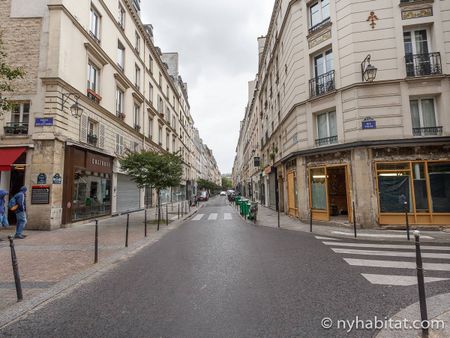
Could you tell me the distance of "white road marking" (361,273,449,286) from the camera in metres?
4.46

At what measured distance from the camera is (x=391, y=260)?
594cm

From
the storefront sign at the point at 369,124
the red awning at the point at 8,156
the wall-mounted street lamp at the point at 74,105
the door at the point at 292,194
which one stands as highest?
the wall-mounted street lamp at the point at 74,105

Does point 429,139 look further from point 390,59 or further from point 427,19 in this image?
point 427,19

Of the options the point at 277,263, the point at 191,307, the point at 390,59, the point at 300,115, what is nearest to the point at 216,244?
the point at 277,263

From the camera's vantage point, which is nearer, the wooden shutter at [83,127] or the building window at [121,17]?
the wooden shutter at [83,127]

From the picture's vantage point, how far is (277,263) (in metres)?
5.77

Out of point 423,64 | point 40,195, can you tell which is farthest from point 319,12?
point 40,195

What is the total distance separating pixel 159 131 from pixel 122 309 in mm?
26553

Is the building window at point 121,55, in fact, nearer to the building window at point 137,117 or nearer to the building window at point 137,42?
the building window at point 137,42

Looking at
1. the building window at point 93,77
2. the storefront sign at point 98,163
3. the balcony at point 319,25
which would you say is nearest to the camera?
the balcony at point 319,25

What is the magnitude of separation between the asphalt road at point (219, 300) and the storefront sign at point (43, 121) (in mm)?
8757

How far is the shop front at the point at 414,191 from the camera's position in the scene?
10461mm

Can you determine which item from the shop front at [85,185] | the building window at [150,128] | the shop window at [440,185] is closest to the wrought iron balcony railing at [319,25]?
the shop window at [440,185]

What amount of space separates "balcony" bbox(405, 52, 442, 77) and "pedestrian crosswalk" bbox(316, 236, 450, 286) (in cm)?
787
